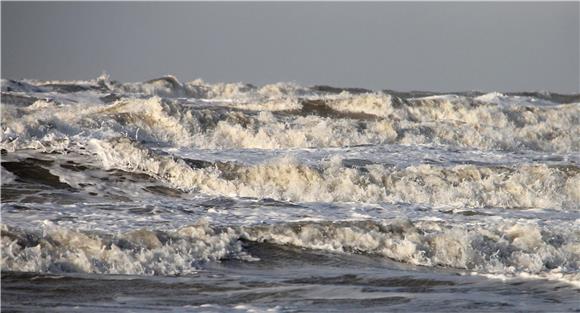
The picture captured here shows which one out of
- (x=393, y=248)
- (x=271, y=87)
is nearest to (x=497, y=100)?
(x=271, y=87)

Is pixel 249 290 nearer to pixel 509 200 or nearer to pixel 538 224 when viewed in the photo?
pixel 538 224

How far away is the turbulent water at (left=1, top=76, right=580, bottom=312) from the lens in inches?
472

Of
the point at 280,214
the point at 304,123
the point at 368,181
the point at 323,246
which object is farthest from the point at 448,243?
the point at 304,123

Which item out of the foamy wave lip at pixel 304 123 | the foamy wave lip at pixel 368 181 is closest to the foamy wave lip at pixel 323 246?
the foamy wave lip at pixel 368 181

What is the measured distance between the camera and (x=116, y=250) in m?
13.2

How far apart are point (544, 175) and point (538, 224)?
193 inches

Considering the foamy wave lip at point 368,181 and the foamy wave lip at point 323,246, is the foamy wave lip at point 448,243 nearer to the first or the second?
the foamy wave lip at point 323,246

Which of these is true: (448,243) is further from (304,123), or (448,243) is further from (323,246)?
(304,123)

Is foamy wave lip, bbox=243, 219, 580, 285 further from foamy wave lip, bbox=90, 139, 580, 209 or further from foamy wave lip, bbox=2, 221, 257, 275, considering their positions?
foamy wave lip, bbox=90, 139, 580, 209

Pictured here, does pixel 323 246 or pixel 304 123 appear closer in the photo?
pixel 323 246

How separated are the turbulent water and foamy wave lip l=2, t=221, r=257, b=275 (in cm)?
3

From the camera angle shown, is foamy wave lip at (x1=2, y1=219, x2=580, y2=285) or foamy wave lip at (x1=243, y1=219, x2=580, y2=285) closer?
foamy wave lip at (x1=2, y1=219, x2=580, y2=285)

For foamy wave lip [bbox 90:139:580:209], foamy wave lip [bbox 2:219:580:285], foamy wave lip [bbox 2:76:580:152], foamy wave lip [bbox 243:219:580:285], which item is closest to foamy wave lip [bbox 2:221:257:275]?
foamy wave lip [bbox 2:219:580:285]

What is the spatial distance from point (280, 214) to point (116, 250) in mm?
4334
